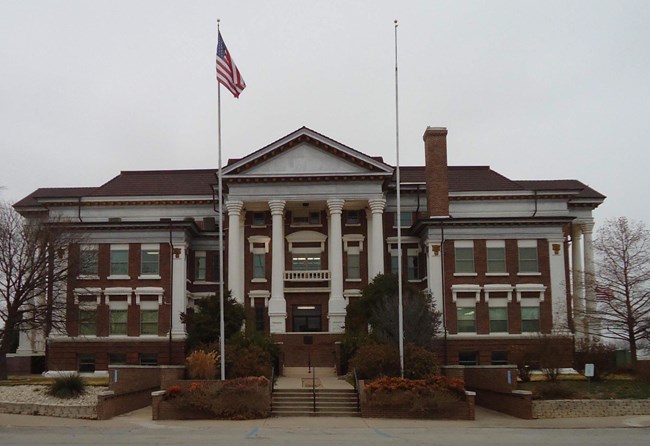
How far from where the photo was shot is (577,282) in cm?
5397

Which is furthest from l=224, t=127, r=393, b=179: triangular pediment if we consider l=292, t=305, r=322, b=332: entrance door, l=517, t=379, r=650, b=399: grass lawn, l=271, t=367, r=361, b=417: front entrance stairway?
l=517, t=379, r=650, b=399: grass lawn

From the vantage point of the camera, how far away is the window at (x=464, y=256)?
51531 mm

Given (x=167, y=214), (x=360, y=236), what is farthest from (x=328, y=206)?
(x=167, y=214)

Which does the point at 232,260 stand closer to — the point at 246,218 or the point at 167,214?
the point at 246,218

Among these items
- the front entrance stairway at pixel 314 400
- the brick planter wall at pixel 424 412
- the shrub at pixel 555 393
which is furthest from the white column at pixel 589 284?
the front entrance stairway at pixel 314 400

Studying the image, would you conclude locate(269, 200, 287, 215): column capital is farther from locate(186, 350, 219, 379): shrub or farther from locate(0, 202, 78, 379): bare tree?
locate(186, 350, 219, 379): shrub

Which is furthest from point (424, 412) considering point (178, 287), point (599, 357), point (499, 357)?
point (178, 287)

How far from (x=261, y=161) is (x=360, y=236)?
923cm

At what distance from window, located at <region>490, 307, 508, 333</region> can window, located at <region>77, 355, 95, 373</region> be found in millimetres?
26440

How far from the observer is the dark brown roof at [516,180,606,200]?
192ft

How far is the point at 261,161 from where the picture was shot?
171 feet

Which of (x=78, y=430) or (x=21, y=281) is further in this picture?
(x=21, y=281)

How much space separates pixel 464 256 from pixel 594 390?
18.3m

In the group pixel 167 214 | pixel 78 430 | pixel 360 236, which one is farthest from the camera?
pixel 167 214
